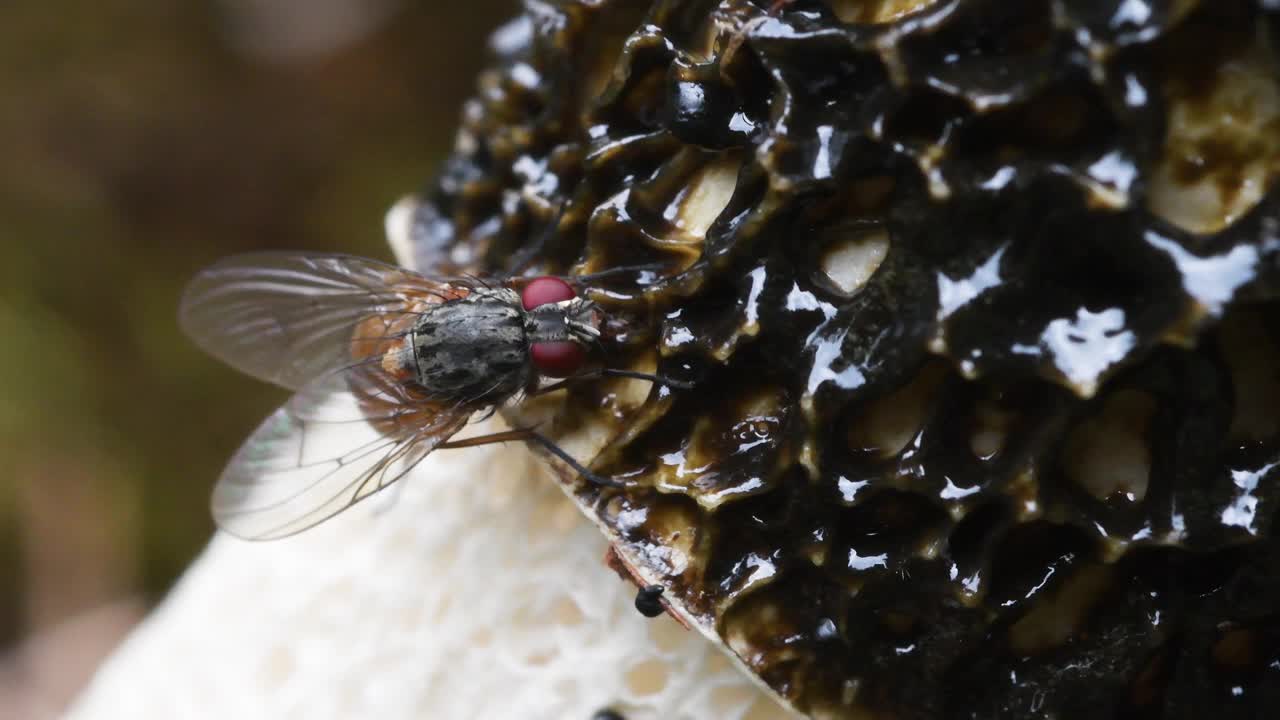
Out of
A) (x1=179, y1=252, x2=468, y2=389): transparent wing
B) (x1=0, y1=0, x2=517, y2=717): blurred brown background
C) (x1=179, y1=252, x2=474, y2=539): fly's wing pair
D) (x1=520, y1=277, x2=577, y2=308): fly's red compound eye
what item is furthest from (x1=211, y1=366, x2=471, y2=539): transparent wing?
(x1=0, y1=0, x2=517, y2=717): blurred brown background

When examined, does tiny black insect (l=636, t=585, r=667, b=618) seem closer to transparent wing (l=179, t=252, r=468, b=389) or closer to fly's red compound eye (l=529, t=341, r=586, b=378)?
fly's red compound eye (l=529, t=341, r=586, b=378)

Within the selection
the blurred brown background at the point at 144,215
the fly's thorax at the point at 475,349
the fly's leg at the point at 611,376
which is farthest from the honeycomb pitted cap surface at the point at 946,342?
the blurred brown background at the point at 144,215

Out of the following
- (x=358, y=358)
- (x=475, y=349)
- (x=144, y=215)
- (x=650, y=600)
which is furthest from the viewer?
(x=144, y=215)

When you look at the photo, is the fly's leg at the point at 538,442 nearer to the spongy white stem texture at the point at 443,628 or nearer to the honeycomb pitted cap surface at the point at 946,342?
the honeycomb pitted cap surface at the point at 946,342

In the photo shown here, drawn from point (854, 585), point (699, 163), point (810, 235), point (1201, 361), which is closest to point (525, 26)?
point (699, 163)

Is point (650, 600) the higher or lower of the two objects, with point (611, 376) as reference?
lower

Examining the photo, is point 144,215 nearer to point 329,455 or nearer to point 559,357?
point 329,455

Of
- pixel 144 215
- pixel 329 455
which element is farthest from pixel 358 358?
pixel 144 215

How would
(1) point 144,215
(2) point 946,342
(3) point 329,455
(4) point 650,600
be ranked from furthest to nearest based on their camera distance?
(1) point 144,215, (3) point 329,455, (4) point 650,600, (2) point 946,342
